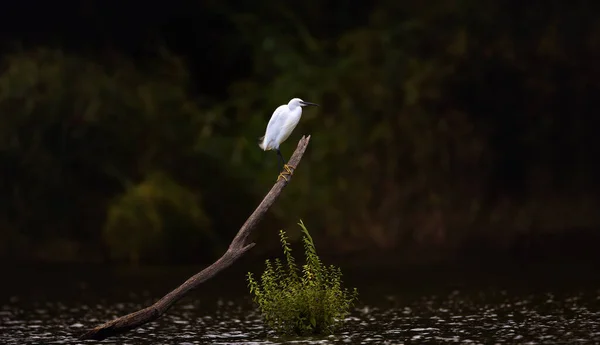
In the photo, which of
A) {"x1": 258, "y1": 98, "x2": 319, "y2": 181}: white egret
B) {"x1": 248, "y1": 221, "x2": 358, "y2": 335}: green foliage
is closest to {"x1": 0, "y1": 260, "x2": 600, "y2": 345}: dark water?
{"x1": 248, "y1": 221, "x2": 358, "y2": 335}: green foliage

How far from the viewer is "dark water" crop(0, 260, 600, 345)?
18.5 m

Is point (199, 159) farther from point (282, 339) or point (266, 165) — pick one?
point (282, 339)

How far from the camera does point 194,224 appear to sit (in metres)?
33.7

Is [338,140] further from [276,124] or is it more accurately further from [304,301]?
[304,301]

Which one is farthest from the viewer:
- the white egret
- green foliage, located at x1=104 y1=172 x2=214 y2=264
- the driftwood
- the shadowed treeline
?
the shadowed treeline

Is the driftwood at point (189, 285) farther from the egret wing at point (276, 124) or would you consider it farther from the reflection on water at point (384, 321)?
the egret wing at point (276, 124)

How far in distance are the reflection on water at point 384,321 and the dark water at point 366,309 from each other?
2cm

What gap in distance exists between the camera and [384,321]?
20359 millimetres

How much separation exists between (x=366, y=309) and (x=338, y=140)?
46.3 feet

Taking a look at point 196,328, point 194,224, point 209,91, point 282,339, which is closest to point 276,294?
point 282,339

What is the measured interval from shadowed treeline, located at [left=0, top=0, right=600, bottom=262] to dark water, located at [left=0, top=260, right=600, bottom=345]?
4.93 meters

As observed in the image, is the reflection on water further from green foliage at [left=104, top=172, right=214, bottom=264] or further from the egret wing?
green foliage at [left=104, top=172, right=214, bottom=264]

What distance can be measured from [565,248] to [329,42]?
33.7 ft

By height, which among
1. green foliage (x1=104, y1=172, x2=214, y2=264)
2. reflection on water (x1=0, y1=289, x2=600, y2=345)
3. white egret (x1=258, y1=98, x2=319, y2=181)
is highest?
green foliage (x1=104, y1=172, x2=214, y2=264)
